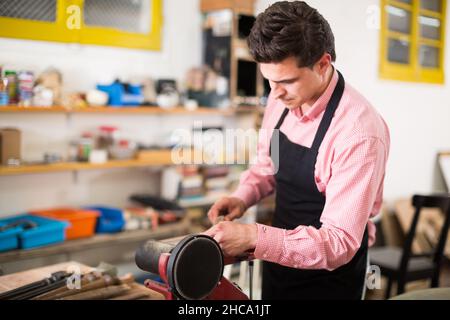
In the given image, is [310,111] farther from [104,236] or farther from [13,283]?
[104,236]

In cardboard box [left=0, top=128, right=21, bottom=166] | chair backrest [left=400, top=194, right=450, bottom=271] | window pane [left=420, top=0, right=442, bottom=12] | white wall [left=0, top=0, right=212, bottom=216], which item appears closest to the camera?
window pane [left=420, top=0, right=442, bottom=12]

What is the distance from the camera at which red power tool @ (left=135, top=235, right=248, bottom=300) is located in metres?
1.44

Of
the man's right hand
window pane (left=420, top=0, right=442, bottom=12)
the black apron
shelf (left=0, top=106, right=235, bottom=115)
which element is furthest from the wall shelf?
window pane (left=420, top=0, right=442, bottom=12)

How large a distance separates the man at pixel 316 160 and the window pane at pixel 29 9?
0.76 metres

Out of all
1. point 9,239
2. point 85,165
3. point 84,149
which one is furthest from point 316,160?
point 84,149

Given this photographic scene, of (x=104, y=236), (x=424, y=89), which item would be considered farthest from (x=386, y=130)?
(x=104, y=236)

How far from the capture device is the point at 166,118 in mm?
4758

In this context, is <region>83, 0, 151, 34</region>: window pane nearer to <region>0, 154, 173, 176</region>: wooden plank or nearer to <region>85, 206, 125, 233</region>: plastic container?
<region>0, 154, 173, 176</region>: wooden plank

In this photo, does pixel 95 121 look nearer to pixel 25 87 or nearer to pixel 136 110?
pixel 136 110

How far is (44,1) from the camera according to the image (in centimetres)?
205

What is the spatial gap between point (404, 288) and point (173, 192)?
1.83 metres

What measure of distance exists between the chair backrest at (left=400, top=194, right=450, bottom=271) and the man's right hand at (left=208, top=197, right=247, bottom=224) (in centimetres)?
106

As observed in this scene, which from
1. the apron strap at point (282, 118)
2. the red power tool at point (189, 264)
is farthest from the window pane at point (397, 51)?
the red power tool at point (189, 264)

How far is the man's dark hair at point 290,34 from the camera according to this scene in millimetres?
1672
